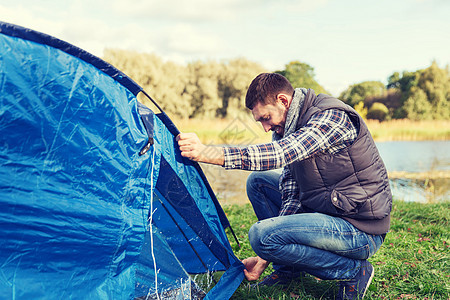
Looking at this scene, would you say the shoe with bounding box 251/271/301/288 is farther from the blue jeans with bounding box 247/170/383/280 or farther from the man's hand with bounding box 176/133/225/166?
the man's hand with bounding box 176/133/225/166

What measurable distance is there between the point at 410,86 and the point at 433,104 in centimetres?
162


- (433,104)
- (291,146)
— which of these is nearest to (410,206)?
(291,146)

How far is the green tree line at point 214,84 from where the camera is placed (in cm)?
1236

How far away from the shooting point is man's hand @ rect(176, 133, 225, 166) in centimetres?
175

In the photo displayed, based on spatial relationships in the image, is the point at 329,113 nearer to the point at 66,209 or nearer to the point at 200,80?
the point at 66,209

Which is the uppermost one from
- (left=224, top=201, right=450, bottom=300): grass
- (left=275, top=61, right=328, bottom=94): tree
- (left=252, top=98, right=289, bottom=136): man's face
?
(left=275, top=61, right=328, bottom=94): tree

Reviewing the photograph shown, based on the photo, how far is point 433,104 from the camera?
57.1 ft

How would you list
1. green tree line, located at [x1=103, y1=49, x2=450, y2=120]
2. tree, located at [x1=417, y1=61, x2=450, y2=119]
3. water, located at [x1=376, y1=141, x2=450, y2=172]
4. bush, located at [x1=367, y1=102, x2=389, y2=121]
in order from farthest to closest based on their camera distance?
bush, located at [x1=367, y1=102, x2=389, y2=121], tree, located at [x1=417, y1=61, x2=450, y2=119], green tree line, located at [x1=103, y1=49, x2=450, y2=120], water, located at [x1=376, y1=141, x2=450, y2=172]

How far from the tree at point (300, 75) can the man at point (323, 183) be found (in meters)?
14.2

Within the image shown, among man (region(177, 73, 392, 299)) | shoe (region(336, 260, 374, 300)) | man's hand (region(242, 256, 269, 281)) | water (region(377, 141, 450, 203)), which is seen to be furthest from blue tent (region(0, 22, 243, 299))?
water (region(377, 141, 450, 203))

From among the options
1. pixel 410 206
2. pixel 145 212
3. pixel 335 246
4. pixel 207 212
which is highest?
pixel 145 212

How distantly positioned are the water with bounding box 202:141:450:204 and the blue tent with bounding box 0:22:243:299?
294cm

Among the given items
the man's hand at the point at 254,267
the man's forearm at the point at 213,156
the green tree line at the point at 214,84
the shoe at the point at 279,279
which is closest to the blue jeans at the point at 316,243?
the man's hand at the point at 254,267

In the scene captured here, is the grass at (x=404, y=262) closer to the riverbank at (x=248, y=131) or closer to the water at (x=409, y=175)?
the water at (x=409, y=175)
